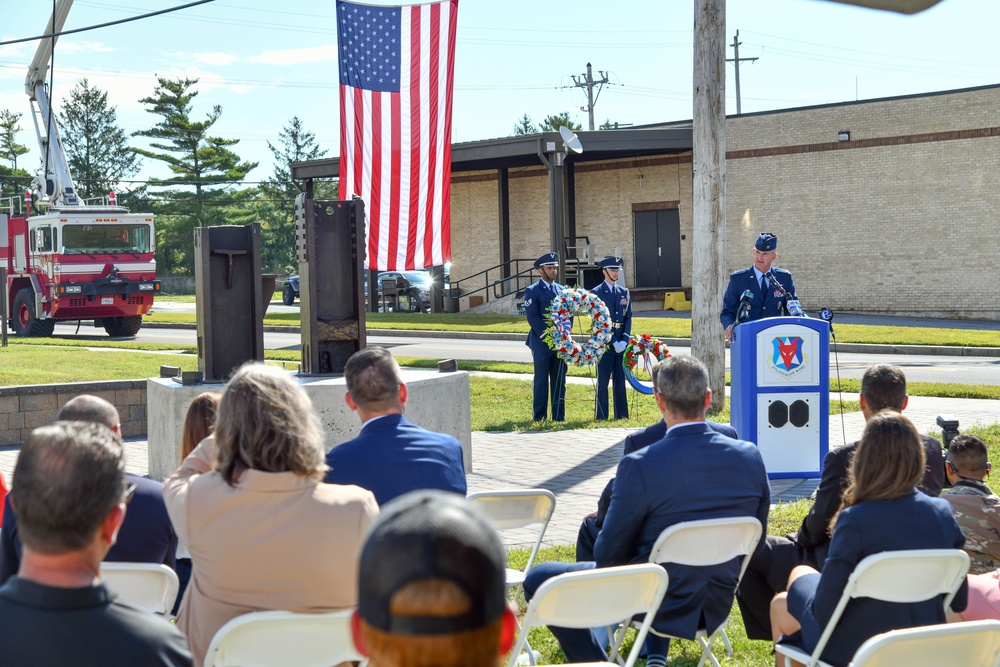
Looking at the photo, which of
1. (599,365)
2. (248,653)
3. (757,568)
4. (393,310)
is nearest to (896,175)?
(393,310)

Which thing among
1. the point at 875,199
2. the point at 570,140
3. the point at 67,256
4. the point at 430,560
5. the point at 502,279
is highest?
the point at 570,140

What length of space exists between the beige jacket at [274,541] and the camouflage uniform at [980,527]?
280 cm

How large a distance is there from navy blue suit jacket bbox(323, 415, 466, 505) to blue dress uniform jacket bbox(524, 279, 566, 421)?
8.20m

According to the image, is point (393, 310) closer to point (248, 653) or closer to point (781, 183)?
point (781, 183)

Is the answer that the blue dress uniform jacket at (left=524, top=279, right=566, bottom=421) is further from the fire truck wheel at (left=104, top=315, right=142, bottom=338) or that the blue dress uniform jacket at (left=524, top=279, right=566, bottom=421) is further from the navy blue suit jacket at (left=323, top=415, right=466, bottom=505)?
→ the fire truck wheel at (left=104, top=315, right=142, bottom=338)

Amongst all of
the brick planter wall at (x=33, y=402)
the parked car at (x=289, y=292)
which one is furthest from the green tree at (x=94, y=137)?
the brick planter wall at (x=33, y=402)

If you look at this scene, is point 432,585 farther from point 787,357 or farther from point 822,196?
point 822,196

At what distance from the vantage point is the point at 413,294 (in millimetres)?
40094

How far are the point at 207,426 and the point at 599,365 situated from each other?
8701 mm

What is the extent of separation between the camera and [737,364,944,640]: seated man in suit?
4.86m

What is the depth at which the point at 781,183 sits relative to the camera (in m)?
33.9

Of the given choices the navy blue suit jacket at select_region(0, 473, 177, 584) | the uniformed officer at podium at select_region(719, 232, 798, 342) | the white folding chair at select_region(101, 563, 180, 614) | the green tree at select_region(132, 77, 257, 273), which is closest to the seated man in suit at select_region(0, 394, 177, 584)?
the navy blue suit jacket at select_region(0, 473, 177, 584)

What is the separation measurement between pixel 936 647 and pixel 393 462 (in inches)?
83.6

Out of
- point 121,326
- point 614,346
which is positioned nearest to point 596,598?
point 614,346
